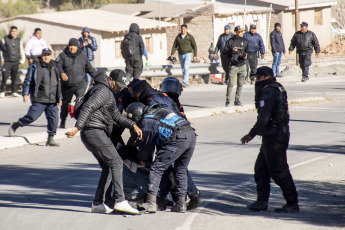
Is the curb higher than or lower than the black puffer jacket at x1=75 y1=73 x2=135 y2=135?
lower

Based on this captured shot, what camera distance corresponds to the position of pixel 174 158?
7.83 metres

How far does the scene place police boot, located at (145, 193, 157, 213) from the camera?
7910mm

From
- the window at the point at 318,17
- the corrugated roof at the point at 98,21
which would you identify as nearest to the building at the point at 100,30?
the corrugated roof at the point at 98,21

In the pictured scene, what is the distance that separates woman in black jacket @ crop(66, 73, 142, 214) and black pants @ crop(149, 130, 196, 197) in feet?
1.09

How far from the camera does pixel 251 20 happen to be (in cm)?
4769

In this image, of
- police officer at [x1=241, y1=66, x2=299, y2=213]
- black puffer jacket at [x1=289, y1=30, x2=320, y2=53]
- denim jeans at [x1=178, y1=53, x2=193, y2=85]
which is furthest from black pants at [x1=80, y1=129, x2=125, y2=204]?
black puffer jacket at [x1=289, y1=30, x2=320, y2=53]

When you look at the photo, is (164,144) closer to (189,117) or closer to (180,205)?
(180,205)

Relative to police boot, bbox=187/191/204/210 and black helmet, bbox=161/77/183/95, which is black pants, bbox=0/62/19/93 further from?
police boot, bbox=187/191/204/210

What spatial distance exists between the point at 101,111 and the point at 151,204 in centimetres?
118

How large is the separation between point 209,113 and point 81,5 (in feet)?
183

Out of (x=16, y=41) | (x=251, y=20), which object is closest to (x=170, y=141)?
(x=16, y=41)

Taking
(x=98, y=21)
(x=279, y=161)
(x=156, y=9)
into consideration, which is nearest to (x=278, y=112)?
(x=279, y=161)

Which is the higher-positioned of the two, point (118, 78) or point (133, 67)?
point (118, 78)

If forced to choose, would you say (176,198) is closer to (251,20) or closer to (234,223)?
(234,223)
